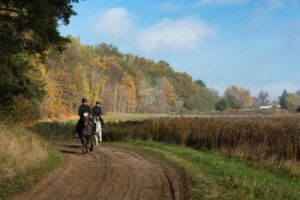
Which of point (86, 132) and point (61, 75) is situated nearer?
point (86, 132)

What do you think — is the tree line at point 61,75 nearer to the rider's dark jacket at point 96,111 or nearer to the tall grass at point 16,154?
the rider's dark jacket at point 96,111

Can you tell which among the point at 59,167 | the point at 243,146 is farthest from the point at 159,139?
the point at 59,167

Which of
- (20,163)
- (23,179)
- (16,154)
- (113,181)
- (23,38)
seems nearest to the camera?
(23,179)

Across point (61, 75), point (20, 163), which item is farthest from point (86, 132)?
point (61, 75)

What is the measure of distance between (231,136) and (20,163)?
1484 cm

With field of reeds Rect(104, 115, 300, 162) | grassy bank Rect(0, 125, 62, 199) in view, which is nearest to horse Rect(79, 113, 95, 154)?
grassy bank Rect(0, 125, 62, 199)

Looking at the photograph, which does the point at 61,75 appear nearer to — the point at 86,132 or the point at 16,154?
the point at 86,132

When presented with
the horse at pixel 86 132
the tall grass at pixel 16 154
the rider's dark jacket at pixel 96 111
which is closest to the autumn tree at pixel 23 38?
the rider's dark jacket at pixel 96 111

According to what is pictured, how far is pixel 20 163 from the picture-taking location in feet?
45.3

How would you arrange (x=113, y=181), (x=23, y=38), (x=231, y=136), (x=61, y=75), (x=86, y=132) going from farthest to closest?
1. (x=61, y=75)
2. (x=231, y=136)
3. (x=23, y=38)
4. (x=86, y=132)
5. (x=113, y=181)

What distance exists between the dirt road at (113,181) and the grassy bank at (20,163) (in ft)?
1.24

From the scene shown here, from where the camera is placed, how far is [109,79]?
130m

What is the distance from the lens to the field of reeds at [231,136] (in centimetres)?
2220

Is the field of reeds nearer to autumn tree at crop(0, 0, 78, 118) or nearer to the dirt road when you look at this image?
the dirt road
